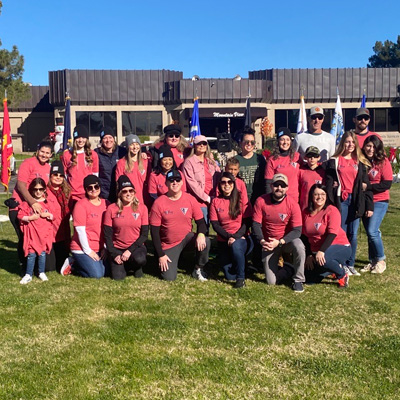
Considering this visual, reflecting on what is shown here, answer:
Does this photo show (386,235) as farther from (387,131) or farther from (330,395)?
(387,131)

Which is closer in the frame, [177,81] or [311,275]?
[311,275]

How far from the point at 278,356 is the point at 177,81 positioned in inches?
1721

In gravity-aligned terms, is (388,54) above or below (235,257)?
above

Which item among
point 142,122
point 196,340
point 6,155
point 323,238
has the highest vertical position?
point 142,122

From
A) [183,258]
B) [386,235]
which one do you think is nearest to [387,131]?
[386,235]

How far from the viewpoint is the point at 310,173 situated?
22.4 feet

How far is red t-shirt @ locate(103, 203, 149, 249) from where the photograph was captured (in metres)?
6.71

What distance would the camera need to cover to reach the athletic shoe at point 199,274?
267 inches

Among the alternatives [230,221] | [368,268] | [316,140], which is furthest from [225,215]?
[368,268]

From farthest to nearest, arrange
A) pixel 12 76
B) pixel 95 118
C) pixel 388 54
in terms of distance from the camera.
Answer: pixel 388 54, pixel 95 118, pixel 12 76

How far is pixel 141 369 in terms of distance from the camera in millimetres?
4148

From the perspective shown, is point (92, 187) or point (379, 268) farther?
point (379, 268)

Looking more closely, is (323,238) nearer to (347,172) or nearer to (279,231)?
(279,231)

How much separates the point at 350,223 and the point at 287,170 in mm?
1114
